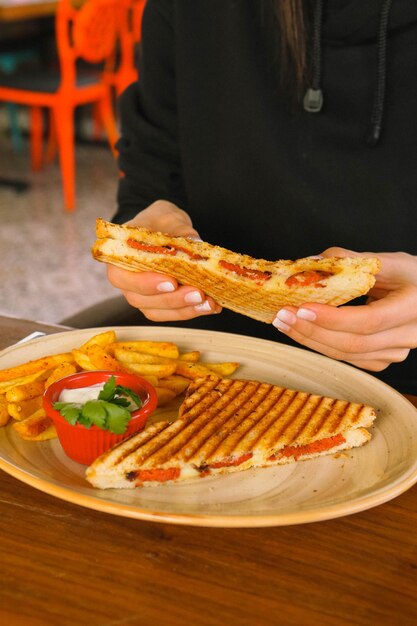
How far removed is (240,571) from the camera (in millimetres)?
1043

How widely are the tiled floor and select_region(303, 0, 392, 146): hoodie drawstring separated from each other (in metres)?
2.46

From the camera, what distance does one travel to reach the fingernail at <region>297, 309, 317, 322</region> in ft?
4.40

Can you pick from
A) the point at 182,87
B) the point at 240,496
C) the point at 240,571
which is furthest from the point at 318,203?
the point at 240,571

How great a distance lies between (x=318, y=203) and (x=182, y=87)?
49cm

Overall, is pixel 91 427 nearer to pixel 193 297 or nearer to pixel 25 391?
pixel 25 391

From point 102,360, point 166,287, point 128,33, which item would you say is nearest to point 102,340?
point 102,360

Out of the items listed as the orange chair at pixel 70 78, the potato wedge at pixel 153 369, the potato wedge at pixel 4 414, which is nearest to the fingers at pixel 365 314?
the potato wedge at pixel 153 369

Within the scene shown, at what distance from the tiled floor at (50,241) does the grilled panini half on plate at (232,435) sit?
2.80 m

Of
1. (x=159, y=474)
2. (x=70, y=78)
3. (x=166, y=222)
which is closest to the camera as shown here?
(x=159, y=474)

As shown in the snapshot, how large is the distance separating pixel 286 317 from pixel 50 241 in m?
4.47

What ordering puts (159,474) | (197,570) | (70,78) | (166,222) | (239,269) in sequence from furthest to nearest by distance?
(70,78) → (166,222) → (239,269) → (159,474) → (197,570)

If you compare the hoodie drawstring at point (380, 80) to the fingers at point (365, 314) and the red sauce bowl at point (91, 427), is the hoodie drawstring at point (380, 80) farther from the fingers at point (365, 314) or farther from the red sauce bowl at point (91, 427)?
the red sauce bowl at point (91, 427)

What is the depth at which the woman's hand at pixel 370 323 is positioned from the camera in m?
1.35

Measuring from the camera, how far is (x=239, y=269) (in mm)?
1394
